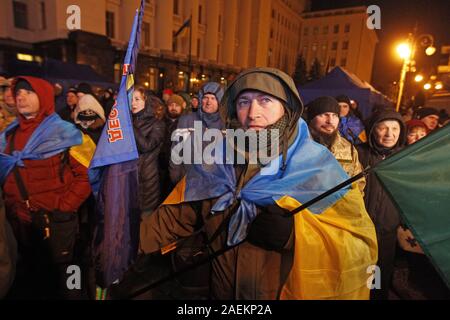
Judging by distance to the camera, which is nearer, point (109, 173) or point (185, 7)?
Answer: point (109, 173)

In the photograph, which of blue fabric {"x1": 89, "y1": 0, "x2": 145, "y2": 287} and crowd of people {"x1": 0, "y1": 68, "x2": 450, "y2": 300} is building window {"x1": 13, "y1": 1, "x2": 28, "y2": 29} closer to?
crowd of people {"x1": 0, "y1": 68, "x2": 450, "y2": 300}

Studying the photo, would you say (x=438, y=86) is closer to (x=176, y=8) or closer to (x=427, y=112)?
(x=427, y=112)

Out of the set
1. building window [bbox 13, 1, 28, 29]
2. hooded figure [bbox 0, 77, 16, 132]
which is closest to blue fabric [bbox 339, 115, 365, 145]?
hooded figure [bbox 0, 77, 16, 132]

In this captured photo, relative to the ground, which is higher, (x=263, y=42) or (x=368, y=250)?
(x=263, y=42)

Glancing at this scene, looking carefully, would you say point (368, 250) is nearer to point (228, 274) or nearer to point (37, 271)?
point (228, 274)

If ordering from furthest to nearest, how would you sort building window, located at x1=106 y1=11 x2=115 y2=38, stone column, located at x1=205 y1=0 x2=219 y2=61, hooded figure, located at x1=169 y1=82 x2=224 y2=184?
1. stone column, located at x1=205 y1=0 x2=219 y2=61
2. building window, located at x1=106 y1=11 x2=115 y2=38
3. hooded figure, located at x1=169 y1=82 x2=224 y2=184

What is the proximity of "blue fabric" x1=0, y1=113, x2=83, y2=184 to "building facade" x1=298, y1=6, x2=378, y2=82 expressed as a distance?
7316 cm

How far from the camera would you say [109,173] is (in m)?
1.86

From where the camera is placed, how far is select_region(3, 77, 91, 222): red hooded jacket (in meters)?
2.72

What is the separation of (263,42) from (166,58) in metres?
22.9

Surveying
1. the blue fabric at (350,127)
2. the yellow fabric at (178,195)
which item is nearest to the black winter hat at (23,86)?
the yellow fabric at (178,195)
